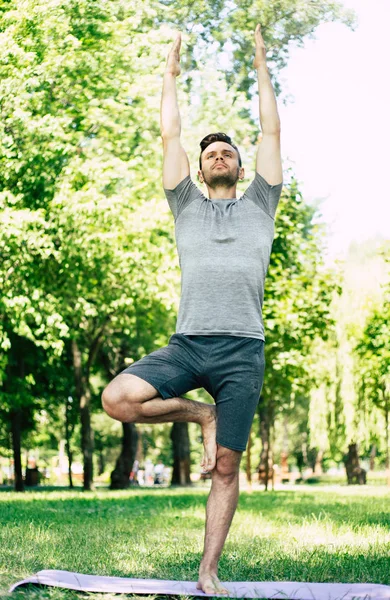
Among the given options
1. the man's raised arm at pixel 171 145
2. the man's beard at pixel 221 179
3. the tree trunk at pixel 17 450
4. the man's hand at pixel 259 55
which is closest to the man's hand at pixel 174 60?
the man's raised arm at pixel 171 145

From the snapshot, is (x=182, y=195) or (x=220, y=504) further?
(x=182, y=195)

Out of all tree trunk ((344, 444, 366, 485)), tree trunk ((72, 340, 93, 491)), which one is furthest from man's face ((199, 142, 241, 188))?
→ tree trunk ((344, 444, 366, 485))

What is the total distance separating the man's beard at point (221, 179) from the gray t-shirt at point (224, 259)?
13 cm

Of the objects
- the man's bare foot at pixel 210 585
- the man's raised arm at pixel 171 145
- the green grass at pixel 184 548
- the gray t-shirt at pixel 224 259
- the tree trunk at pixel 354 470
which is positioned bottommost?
the tree trunk at pixel 354 470

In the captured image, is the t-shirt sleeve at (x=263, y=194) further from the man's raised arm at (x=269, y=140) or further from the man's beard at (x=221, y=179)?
the man's beard at (x=221, y=179)

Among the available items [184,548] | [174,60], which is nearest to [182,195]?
[174,60]

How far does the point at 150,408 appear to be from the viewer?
13.8 feet

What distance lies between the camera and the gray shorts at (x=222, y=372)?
4.29 metres

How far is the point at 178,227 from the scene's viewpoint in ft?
15.0

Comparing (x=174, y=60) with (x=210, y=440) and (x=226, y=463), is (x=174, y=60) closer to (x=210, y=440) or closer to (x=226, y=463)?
(x=210, y=440)

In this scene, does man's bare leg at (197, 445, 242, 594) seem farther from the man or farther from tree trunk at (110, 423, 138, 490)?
tree trunk at (110, 423, 138, 490)

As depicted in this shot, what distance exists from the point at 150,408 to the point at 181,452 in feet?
78.3

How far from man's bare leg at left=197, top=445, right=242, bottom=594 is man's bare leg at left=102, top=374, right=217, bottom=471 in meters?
0.06

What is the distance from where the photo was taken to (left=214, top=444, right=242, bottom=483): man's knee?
4340 millimetres
